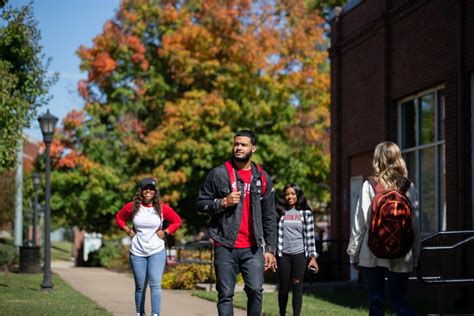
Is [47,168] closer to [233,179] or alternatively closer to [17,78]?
[17,78]

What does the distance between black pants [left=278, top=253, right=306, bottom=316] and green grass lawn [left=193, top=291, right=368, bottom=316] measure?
178 cm

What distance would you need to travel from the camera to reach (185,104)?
32.6m

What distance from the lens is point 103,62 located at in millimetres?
33531

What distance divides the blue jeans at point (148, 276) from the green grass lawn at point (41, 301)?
7.02 ft

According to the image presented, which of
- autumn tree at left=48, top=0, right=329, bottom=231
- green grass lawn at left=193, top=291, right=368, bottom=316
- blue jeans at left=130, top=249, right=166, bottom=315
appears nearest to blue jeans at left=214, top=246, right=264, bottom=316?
blue jeans at left=130, top=249, right=166, bottom=315

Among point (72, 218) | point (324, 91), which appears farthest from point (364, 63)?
point (72, 218)

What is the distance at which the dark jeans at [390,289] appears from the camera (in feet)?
25.5

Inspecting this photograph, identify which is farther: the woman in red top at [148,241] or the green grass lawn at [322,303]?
the green grass lawn at [322,303]

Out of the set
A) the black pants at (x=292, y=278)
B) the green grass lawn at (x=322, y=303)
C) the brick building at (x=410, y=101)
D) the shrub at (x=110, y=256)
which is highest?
the brick building at (x=410, y=101)

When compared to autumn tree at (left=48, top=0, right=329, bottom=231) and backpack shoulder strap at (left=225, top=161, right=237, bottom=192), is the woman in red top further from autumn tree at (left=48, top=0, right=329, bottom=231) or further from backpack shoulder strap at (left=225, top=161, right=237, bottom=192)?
autumn tree at (left=48, top=0, right=329, bottom=231)

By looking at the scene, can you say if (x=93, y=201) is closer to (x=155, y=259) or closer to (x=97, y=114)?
(x=97, y=114)

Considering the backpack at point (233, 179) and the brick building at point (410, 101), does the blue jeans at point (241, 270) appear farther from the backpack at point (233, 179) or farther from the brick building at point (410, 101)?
the brick building at point (410, 101)

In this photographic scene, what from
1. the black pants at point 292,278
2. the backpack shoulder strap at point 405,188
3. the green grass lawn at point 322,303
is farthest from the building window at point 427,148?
the backpack shoulder strap at point 405,188

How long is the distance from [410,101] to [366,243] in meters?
9.99
